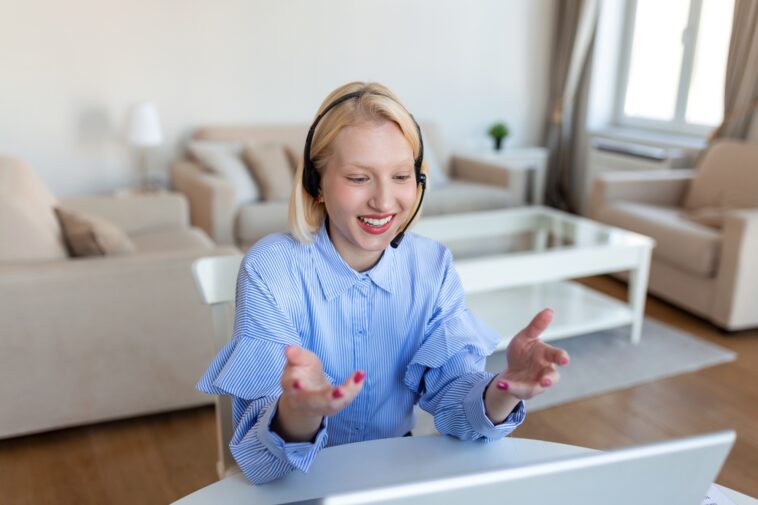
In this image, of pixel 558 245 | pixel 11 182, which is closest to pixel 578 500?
pixel 11 182

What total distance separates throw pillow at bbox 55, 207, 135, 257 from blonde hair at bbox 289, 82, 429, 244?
147 centimetres

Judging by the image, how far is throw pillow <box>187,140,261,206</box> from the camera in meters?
3.77

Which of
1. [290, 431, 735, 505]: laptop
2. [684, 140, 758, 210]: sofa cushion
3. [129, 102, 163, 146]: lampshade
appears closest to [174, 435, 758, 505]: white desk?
[290, 431, 735, 505]: laptop

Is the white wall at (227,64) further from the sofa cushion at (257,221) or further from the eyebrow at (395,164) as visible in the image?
the eyebrow at (395,164)

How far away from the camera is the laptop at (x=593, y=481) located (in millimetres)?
460

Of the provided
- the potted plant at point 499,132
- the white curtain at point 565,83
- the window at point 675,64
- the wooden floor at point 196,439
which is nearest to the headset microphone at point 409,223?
the wooden floor at point 196,439

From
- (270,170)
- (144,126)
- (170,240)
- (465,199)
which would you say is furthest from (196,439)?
(465,199)

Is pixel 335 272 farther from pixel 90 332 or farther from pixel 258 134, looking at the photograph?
pixel 258 134

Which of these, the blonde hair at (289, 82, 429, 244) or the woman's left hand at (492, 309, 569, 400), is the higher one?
the blonde hair at (289, 82, 429, 244)

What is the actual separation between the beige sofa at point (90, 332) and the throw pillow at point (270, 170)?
1.57 m

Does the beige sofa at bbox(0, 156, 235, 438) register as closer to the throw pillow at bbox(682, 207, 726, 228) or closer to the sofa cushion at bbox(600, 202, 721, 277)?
the sofa cushion at bbox(600, 202, 721, 277)

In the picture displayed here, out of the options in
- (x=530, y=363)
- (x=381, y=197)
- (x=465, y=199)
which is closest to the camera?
(x=530, y=363)

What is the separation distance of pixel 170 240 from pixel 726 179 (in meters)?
2.92

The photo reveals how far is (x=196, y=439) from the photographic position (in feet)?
7.08
